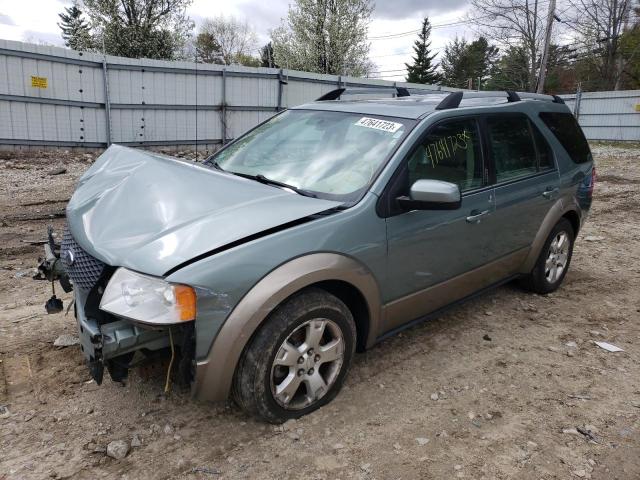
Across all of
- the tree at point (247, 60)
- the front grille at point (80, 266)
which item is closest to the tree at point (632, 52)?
the tree at point (247, 60)

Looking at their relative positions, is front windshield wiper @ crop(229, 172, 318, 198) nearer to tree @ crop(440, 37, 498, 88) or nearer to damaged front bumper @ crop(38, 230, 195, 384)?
damaged front bumper @ crop(38, 230, 195, 384)

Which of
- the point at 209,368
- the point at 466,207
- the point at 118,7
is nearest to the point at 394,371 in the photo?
the point at 466,207

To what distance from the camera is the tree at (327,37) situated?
28.5m

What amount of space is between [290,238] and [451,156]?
145cm

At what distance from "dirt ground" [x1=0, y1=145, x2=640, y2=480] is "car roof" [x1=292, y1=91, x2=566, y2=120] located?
64.4 inches

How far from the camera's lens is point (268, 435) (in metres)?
2.57

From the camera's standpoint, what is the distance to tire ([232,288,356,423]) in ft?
Answer: 7.90

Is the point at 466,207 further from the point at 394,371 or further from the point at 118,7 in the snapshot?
the point at 118,7

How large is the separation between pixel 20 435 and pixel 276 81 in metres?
13.3

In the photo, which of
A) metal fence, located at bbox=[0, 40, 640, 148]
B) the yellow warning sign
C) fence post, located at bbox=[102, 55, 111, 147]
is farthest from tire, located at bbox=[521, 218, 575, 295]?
the yellow warning sign

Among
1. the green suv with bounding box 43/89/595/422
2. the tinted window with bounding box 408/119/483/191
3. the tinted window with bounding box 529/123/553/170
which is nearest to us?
the green suv with bounding box 43/89/595/422

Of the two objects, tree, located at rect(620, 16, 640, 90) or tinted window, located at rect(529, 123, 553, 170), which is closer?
tinted window, located at rect(529, 123, 553, 170)

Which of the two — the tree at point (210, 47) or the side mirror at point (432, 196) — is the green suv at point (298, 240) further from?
the tree at point (210, 47)

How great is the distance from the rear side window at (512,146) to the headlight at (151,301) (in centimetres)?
251
